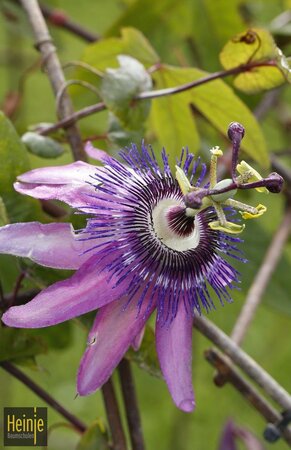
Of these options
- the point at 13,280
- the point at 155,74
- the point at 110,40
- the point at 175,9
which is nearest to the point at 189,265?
the point at 13,280

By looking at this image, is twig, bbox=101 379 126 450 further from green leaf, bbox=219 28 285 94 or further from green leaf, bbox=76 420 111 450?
green leaf, bbox=219 28 285 94

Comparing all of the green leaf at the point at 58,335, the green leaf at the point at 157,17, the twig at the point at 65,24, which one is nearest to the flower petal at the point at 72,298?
the green leaf at the point at 58,335

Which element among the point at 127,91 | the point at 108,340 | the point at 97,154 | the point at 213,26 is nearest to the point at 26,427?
the point at 108,340

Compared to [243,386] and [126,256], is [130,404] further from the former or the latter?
[126,256]

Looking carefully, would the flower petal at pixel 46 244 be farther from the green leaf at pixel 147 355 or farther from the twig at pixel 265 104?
the twig at pixel 265 104

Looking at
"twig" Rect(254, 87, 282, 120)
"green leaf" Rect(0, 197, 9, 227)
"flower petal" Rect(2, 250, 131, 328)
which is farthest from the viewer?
"twig" Rect(254, 87, 282, 120)

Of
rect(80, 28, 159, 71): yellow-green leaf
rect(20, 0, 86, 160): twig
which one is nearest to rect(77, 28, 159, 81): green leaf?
rect(80, 28, 159, 71): yellow-green leaf
